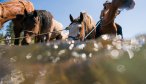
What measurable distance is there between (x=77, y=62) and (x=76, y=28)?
8.79 metres

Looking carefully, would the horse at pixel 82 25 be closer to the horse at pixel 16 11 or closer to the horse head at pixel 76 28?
the horse head at pixel 76 28

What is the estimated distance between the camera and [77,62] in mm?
2039

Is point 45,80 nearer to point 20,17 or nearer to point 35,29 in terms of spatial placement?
point 35,29

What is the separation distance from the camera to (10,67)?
214 centimetres

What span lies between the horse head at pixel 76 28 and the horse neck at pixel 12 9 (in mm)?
1964

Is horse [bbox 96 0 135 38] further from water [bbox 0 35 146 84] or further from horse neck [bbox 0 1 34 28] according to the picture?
water [bbox 0 35 146 84]

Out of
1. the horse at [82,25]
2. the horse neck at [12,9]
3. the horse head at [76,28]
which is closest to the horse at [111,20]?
the horse head at [76,28]

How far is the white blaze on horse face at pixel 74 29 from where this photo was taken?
10.1m

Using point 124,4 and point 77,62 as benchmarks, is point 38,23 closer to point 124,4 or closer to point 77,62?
point 124,4

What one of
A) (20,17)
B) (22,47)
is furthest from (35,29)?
(22,47)

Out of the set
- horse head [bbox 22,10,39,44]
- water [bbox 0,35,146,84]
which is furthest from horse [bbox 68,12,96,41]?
water [bbox 0,35,146,84]

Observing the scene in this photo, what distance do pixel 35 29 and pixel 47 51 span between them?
392 inches

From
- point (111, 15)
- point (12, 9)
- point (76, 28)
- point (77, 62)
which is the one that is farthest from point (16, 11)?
point (77, 62)

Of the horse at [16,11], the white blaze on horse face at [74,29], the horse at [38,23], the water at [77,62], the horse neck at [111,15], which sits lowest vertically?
the water at [77,62]
